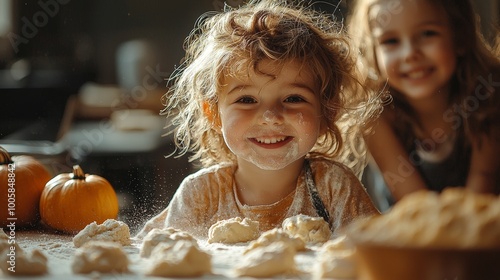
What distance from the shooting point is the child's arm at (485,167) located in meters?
1.70

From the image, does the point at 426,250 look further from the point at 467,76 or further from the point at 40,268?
the point at 467,76

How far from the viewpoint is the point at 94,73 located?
453cm

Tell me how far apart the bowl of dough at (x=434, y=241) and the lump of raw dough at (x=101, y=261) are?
1.09 feet

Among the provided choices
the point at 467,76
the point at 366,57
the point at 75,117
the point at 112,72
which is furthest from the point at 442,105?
the point at 112,72

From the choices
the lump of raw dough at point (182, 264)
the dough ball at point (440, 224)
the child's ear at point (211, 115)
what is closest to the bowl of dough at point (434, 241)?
the dough ball at point (440, 224)

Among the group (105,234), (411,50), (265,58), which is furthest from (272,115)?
(411,50)

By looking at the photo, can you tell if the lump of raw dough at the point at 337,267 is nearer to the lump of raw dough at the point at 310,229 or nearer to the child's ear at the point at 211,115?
the lump of raw dough at the point at 310,229

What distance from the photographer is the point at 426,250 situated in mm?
589

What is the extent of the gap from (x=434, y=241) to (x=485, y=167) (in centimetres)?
121

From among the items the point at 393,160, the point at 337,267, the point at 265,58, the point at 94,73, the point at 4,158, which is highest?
the point at 94,73

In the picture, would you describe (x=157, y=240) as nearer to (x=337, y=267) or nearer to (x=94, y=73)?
(x=337, y=267)

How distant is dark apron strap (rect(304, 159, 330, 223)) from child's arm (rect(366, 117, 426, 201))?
14.2 inches

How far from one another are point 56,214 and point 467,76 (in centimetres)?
108

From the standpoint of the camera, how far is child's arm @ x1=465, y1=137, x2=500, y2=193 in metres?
1.70
